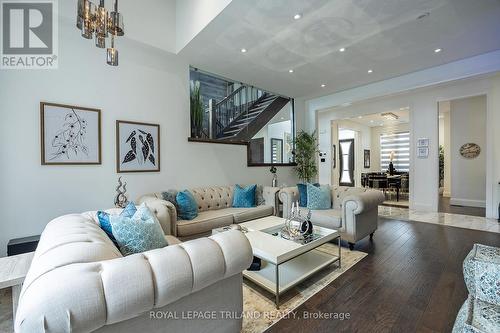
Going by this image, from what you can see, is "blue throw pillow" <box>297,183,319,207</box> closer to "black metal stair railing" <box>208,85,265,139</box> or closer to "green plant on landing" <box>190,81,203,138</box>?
"black metal stair railing" <box>208,85,265,139</box>

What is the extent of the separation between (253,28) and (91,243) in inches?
126

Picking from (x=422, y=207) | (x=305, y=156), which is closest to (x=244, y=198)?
(x=305, y=156)

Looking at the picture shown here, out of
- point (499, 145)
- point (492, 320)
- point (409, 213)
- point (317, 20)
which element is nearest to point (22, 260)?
point (492, 320)

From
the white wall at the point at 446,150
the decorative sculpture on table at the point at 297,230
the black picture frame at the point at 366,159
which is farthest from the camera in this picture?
the black picture frame at the point at 366,159

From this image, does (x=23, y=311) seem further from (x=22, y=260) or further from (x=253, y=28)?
(x=253, y=28)

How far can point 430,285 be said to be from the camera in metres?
2.24

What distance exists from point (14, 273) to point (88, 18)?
1.89m

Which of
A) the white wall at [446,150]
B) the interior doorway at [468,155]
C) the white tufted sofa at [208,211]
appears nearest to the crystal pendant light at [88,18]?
the white tufted sofa at [208,211]

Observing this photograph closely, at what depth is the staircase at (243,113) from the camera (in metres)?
4.92

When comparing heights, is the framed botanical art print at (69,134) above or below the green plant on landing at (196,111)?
below

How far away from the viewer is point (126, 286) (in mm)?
913

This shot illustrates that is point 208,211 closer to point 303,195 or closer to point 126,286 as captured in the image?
point 303,195

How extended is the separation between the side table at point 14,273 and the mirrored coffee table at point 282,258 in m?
1.70

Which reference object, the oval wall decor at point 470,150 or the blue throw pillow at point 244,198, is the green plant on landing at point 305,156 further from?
the oval wall decor at point 470,150
